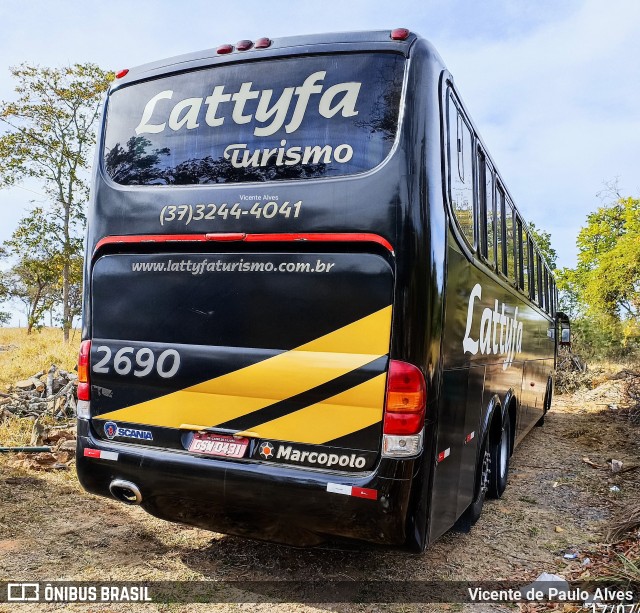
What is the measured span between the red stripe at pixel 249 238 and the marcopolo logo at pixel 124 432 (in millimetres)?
1286

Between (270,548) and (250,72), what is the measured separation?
11.9ft

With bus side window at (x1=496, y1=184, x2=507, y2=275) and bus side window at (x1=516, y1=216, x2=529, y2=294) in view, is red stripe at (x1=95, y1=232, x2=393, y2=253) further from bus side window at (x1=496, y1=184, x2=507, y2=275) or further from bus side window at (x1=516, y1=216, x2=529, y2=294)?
bus side window at (x1=516, y1=216, x2=529, y2=294)

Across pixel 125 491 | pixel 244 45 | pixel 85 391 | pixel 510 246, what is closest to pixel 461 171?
pixel 244 45

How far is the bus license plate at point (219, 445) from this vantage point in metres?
3.81

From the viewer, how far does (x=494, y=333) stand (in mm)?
5566

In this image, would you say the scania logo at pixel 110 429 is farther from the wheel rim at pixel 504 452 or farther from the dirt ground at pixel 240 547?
the wheel rim at pixel 504 452

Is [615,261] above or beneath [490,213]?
above

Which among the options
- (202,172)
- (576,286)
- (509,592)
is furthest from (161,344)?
(576,286)

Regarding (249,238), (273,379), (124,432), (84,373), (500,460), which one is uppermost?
(249,238)

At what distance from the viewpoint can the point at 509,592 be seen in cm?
426

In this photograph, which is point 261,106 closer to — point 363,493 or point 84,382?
point 84,382

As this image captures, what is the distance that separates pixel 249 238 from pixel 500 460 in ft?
13.9

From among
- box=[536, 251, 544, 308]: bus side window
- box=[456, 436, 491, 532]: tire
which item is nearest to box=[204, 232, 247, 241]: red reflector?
box=[456, 436, 491, 532]: tire

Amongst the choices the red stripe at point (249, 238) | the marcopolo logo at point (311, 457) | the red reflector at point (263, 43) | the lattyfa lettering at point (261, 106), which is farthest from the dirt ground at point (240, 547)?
the red reflector at point (263, 43)
